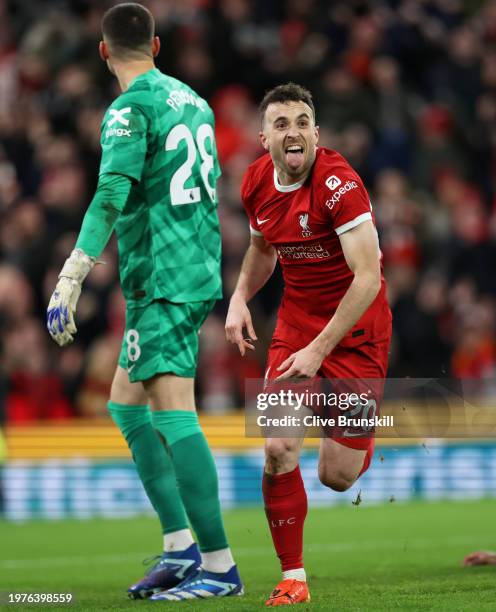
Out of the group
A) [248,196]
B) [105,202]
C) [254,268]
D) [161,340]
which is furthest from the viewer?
[254,268]

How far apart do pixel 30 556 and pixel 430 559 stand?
104 inches

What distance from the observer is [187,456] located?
5668 millimetres

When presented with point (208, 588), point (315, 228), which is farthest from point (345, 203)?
point (208, 588)

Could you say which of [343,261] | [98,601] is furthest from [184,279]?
[98,601]

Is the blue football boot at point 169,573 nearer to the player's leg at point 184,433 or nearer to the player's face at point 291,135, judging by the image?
the player's leg at point 184,433

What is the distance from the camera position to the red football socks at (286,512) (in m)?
5.45

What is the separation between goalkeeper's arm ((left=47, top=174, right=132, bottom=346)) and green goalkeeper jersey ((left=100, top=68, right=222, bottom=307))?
0.25m

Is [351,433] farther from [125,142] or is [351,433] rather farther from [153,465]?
[125,142]

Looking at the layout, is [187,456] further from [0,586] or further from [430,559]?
[430,559]

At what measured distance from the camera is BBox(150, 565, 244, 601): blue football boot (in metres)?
5.66

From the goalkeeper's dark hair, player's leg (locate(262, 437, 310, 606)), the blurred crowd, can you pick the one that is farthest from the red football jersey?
the blurred crowd

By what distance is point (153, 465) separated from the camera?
6.16 metres

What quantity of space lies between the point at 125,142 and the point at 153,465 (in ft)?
5.10

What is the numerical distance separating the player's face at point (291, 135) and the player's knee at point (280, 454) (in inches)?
46.0
